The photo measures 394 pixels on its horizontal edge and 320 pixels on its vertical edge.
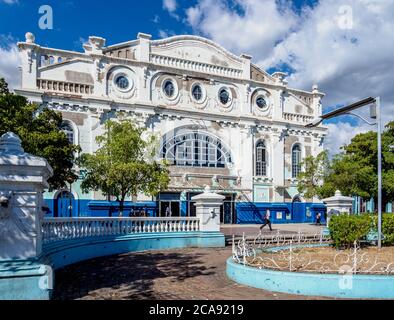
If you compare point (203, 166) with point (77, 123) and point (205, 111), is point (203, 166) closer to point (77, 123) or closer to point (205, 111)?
point (205, 111)

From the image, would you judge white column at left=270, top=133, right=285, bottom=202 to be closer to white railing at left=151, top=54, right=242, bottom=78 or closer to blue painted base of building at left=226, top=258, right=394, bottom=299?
white railing at left=151, top=54, right=242, bottom=78

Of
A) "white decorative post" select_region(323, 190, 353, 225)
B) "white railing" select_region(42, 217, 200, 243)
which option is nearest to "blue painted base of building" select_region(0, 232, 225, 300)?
"white railing" select_region(42, 217, 200, 243)

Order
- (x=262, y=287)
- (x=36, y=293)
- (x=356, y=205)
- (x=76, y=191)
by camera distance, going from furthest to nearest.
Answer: (x=356, y=205) < (x=76, y=191) < (x=262, y=287) < (x=36, y=293)

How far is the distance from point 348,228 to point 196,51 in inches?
860

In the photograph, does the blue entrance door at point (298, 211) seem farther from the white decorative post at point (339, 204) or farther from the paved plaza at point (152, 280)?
the paved plaza at point (152, 280)

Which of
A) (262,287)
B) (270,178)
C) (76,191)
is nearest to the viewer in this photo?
(262,287)

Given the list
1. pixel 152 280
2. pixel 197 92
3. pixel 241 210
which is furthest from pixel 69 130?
pixel 152 280

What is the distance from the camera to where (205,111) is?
3012 cm

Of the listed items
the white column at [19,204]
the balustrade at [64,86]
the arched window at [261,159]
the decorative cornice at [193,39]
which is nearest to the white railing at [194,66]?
the decorative cornice at [193,39]

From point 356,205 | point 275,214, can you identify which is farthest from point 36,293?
point 356,205

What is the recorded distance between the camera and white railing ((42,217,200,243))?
9.83m

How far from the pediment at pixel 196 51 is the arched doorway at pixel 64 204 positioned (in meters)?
11.9

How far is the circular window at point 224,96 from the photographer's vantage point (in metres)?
31.4

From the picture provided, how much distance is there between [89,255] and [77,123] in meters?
15.7
